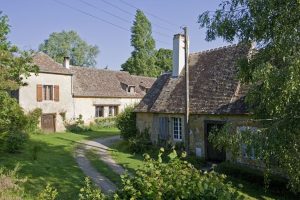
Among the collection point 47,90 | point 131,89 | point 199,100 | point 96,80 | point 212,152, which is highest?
point 96,80

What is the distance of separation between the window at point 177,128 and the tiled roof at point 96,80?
16317 mm

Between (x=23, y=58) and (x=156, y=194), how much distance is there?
8821 mm

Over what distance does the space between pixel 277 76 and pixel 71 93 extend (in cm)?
3060

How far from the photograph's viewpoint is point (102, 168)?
59.4 ft

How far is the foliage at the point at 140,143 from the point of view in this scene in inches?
910

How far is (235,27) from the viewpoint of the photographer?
971cm

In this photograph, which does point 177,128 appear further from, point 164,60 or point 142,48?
point 164,60

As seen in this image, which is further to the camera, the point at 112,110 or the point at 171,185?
the point at 112,110

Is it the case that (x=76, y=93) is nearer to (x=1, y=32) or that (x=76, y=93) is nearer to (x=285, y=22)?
(x=1, y=32)

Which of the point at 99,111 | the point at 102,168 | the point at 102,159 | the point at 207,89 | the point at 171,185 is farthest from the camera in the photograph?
the point at 99,111

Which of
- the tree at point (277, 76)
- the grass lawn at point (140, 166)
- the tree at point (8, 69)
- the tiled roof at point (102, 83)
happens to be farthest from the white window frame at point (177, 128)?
the tiled roof at point (102, 83)

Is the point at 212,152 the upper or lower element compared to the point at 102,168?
upper

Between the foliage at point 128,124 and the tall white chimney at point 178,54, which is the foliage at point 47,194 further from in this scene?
the foliage at point 128,124

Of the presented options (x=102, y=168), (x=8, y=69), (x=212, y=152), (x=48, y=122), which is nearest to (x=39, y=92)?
(x=48, y=122)
